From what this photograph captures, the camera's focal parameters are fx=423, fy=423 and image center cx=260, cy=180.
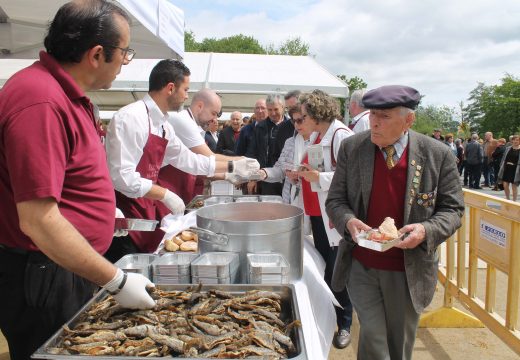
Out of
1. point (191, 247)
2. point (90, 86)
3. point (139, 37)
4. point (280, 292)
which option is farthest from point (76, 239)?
point (139, 37)

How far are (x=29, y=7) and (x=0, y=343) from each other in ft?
8.41

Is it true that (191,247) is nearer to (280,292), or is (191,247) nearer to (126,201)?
(126,201)

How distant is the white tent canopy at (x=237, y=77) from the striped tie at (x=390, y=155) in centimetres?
568

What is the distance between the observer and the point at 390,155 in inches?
80.8

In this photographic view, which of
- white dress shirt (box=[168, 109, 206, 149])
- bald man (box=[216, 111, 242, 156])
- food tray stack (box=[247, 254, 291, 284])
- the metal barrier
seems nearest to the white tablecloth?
food tray stack (box=[247, 254, 291, 284])

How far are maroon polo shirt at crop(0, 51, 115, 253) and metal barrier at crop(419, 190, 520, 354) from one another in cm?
233

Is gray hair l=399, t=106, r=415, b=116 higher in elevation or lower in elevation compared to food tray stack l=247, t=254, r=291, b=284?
higher

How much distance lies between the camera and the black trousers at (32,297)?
133cm

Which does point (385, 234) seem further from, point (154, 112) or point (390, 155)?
point (154, 112)

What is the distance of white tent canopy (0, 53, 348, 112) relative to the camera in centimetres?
765

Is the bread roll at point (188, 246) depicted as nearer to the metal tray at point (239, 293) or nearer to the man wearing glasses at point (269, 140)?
the metal tray at point (239, 293)

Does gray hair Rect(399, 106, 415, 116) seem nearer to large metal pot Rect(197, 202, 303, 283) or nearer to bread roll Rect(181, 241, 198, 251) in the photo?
large metal pot Rect(197, 202, 303, 283)

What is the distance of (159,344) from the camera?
3.64 feet

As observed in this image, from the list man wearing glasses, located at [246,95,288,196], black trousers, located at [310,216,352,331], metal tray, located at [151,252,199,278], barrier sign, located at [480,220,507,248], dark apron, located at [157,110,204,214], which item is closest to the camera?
metal tray, located at [151,252,199,278]
